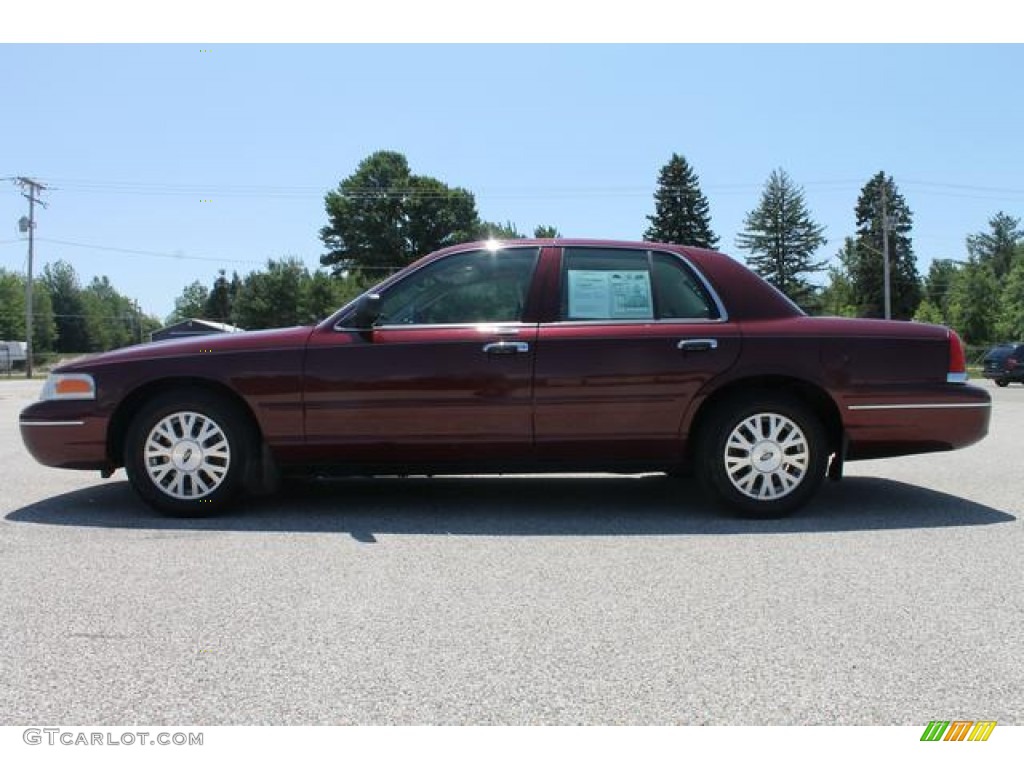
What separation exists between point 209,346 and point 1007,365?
1236 inches

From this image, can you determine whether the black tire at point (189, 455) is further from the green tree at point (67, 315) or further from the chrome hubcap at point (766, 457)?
the green tree at point (67, 315)

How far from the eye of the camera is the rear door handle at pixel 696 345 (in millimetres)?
5211

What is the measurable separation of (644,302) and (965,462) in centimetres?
402

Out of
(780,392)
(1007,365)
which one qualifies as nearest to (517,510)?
(780,392)

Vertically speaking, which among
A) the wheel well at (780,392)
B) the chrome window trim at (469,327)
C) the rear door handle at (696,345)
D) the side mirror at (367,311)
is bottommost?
the wheel well at (780,392)

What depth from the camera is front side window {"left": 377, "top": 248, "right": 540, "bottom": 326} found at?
5.37m

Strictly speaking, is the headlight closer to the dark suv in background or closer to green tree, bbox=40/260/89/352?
the dark suv in background

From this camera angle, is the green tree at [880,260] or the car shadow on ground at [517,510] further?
the green tree at [880,260]

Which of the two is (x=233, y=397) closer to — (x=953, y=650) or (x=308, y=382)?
(x=308, y=382)

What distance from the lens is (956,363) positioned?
539 cm

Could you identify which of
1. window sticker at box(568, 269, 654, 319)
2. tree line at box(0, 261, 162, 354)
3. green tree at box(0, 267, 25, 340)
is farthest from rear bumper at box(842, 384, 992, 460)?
green tree at box(0, 267, 25, 340)

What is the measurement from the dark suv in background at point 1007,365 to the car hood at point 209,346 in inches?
1212

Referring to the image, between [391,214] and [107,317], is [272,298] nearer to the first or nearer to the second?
[391,214]

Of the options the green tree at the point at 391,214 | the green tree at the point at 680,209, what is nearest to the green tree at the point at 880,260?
the green tree at the point at 680,209
